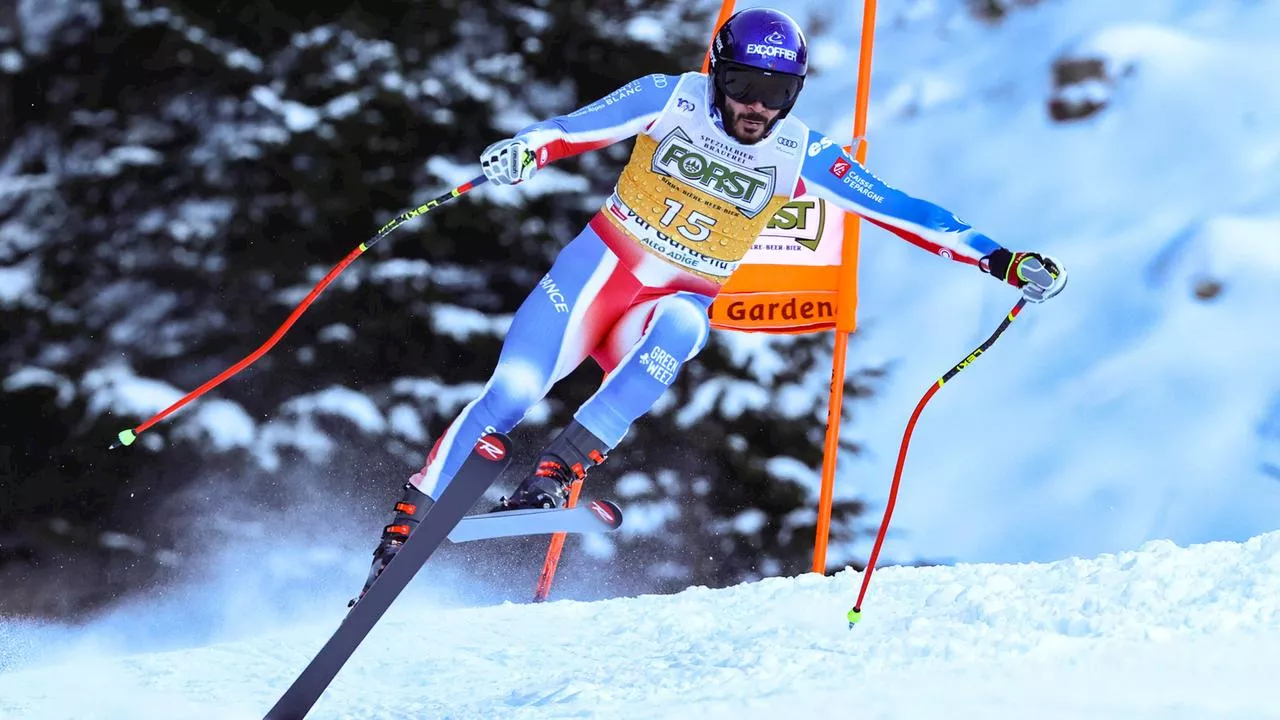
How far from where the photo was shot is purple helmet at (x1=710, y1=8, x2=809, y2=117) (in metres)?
3.30

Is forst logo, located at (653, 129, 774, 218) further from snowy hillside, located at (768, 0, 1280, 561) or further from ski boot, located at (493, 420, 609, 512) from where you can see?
snowy hillside, located at (768, 0, 1280, 561)

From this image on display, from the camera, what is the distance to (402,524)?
3.36 metres

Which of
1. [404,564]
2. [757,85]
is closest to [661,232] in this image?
[757,85]

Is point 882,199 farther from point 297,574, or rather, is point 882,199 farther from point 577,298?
point 297,574

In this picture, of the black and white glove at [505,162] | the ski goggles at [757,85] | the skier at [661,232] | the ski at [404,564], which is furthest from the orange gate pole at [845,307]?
the ski at [404,564]

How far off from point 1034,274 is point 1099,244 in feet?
14.6

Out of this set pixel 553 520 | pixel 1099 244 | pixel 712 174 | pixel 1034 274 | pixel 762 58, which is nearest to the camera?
pixel 553 520

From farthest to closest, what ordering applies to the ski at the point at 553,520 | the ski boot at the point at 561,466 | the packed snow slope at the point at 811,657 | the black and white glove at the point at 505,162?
the black and white glove at the point at 505,162 → the ski boot at the point at 561,466 → the ski at the point at 553,520 → the packed snow slope at the point at 811,657

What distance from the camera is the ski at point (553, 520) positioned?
9.81 ft

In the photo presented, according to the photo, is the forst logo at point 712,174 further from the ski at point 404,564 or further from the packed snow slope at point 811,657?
the packed snow slope at point 811,657

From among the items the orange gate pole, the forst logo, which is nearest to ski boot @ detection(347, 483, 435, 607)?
the forst logo

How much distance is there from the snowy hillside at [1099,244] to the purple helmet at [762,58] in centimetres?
409

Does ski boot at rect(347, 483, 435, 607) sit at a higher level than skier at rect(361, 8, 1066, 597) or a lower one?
lower

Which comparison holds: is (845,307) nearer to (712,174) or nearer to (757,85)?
(712,174)
